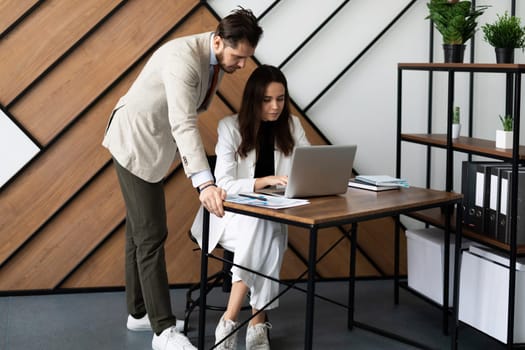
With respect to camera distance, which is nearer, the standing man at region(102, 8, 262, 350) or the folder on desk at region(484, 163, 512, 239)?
the standing man at region(102, 8, 262, 350)

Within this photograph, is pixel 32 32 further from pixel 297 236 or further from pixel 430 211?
pixel 430 211

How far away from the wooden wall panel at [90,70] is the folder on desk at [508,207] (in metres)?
1.80

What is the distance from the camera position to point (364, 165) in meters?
4.11

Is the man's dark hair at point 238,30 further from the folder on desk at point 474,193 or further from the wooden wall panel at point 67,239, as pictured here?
the wooden wall panel at point 67,239

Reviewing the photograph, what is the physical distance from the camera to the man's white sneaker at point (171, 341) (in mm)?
2947

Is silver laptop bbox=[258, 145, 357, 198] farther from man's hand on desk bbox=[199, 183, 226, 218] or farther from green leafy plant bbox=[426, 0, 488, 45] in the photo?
green leafy plant bbox=[426, 0, 488, 45]

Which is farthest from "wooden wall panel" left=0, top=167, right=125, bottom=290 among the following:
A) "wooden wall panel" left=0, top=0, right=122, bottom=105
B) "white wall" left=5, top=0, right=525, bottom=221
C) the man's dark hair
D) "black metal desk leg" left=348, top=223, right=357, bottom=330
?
the man's dark hair

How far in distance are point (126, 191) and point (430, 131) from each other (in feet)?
5.89

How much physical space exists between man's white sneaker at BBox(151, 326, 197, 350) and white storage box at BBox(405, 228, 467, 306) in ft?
3.72

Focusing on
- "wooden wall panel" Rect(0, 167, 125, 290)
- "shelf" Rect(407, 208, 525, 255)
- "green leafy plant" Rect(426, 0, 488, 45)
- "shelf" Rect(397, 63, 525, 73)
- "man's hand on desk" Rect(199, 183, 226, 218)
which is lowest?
"shelf" Rect(407, 208, 525, 255)

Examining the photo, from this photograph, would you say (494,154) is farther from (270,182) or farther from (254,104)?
(254,104)

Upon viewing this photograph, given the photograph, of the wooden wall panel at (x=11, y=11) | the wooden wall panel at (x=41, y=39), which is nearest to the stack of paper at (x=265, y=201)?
the wooden wall panel at (x=41, y=39)

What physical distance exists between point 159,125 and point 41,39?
1.06 metres

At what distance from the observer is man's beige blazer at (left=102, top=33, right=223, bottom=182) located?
2.72 m
